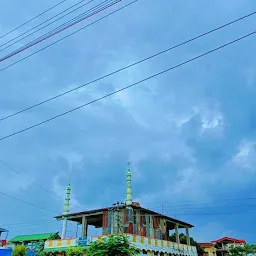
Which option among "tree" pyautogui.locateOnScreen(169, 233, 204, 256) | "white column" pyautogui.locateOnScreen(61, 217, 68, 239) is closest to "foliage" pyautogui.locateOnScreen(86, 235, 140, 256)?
"white column" pyautogui.locateOnScreen(61, 217, 68, 239)

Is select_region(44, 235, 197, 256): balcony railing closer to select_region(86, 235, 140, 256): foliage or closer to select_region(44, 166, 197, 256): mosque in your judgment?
select_region(44, 166, 197, 256): mosque

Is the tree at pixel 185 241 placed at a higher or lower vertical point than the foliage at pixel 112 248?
higher

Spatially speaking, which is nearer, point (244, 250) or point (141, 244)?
point (141, 244)

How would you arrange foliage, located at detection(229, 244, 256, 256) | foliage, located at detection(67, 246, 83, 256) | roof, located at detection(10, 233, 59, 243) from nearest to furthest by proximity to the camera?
foliage, located at detection(67, 246, 83, 256), foliage, located at detection(229, 244, 256, 256), roof, located at detection(10, 233, 59, 243)

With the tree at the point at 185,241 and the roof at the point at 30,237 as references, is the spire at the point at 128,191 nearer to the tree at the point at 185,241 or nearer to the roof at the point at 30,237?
the tree at the point at 185,241

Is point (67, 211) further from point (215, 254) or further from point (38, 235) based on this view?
point (215, 254)

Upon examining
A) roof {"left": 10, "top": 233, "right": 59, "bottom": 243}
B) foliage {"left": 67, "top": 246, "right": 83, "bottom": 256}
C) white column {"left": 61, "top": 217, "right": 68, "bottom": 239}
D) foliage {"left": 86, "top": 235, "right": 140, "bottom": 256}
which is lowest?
foliage {"left": 86, "top": 235, "right": 140, "bottom": 256}

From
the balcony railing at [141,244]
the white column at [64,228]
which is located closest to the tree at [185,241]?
the balcony railing at [141,244]

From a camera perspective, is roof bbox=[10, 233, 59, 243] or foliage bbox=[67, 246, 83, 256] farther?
roof bbox=[10, 233, 59, 243]

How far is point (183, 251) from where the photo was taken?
36.1 metres

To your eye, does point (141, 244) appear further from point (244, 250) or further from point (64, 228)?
point (244, 250)

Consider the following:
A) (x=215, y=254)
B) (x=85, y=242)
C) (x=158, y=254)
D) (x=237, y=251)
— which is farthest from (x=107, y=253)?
(x=215, y=254)

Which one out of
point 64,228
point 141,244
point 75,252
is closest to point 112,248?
point 75,252

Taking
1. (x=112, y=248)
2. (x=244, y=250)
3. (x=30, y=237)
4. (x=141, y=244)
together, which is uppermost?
(x=30, y=237)
